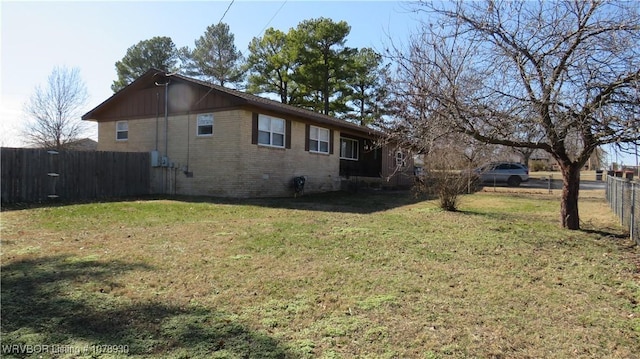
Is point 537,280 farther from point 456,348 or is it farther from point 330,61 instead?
point 330,61

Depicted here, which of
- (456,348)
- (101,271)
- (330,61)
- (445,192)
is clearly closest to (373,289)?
(456,348)

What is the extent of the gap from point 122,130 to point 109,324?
17086 millimetres

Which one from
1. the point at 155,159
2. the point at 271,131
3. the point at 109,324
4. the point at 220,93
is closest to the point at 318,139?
the point at 271,131

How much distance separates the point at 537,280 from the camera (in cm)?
518

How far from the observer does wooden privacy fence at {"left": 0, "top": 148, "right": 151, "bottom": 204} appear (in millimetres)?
12750

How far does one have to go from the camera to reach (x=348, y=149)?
23922mm

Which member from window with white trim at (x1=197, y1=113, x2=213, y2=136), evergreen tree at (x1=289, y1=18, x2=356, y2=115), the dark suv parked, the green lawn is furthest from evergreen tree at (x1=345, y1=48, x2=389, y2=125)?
the green lawn

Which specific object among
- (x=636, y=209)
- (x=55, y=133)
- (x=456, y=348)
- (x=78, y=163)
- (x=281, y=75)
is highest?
(x=281, y=75)

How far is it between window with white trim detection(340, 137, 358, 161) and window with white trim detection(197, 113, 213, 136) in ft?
28.9

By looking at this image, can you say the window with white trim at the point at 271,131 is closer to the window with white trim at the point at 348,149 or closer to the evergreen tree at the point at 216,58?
the window with white trim at the point at 348,149

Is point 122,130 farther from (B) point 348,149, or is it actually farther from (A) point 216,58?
(A) point 216,58

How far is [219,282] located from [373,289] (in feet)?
5.95

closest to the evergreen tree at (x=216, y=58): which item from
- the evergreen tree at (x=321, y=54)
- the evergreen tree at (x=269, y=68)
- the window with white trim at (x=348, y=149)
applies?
the evergreen tree at (x=269, y=68)

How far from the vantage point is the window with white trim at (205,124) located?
15773 mm
